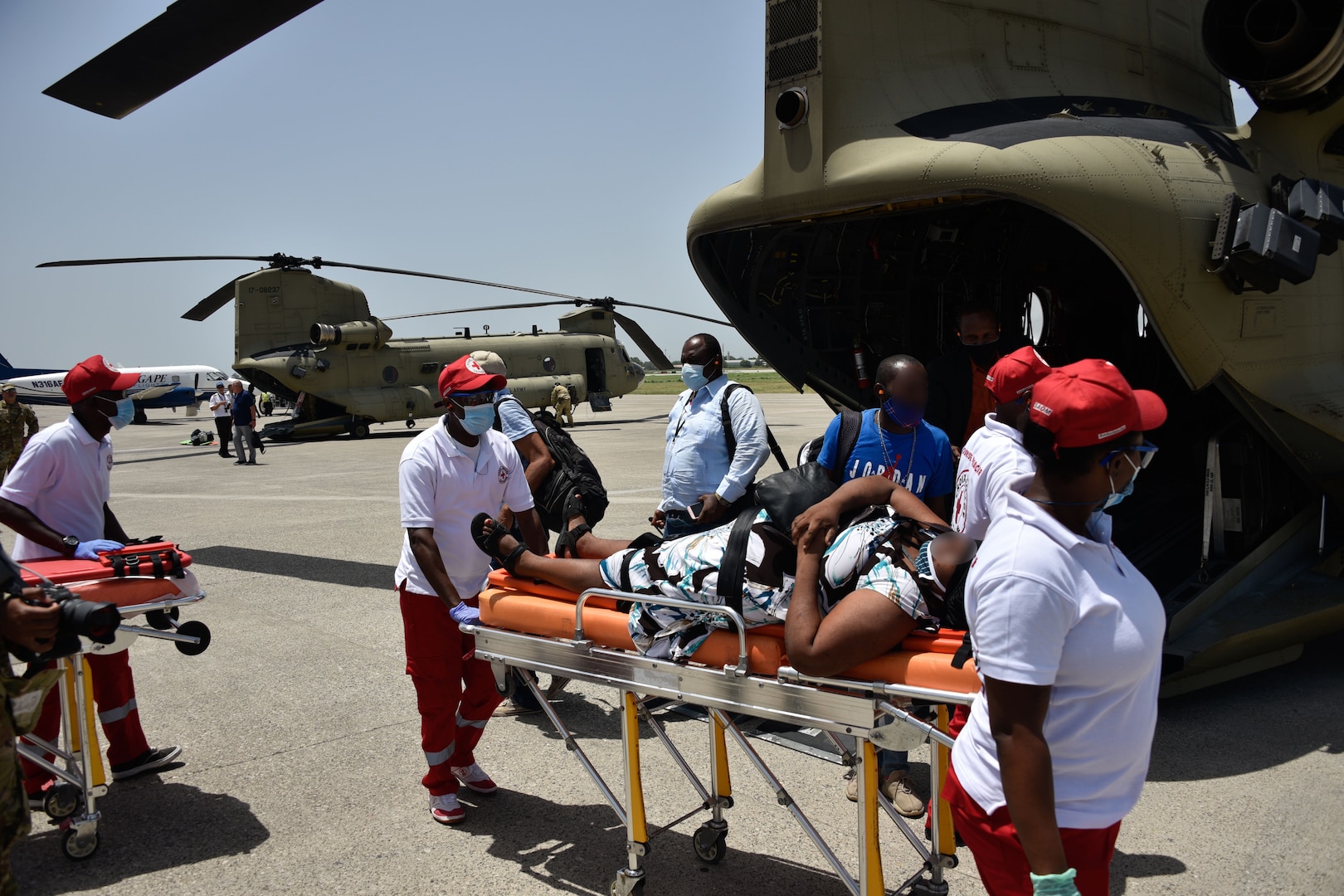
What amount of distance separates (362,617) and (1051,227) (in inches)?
264

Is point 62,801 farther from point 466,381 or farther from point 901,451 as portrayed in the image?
point 901,451

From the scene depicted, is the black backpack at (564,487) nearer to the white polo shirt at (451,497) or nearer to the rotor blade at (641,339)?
the white polo shirt at (451,497)

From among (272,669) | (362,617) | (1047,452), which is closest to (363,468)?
(362,617)

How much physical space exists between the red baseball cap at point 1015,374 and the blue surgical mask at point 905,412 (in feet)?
1.43

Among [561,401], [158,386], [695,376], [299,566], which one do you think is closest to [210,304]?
[561,401]

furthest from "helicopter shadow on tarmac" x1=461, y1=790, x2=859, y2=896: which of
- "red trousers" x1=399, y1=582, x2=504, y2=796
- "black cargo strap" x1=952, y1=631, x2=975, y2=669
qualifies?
"black cargo strap" x1=952, y1=631, x2=975, y2=669

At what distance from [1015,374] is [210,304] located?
20679 mm

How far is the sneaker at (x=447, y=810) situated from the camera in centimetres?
407

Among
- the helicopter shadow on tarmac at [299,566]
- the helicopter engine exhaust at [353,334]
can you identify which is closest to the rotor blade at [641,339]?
the helicopter engine exhaust at [353,334]

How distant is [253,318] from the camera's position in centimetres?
2245

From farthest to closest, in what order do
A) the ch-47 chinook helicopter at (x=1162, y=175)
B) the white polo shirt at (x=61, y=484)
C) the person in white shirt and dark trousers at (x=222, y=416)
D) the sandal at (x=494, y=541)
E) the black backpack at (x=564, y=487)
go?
the person in white shirt and dark trousers at (x=222, y=416), the black backpack at (x=564, y=487), the ch-47 chinook helicopter at (x=1162, y=175), the white polo shirt at (x=61, y=484), the sandal at (x=494, y=541)

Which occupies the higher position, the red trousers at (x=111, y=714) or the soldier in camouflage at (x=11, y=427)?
the soldier in camouflage at (x=11, y=427)

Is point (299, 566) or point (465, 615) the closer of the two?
point (465, 615)

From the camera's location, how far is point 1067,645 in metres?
1.89
